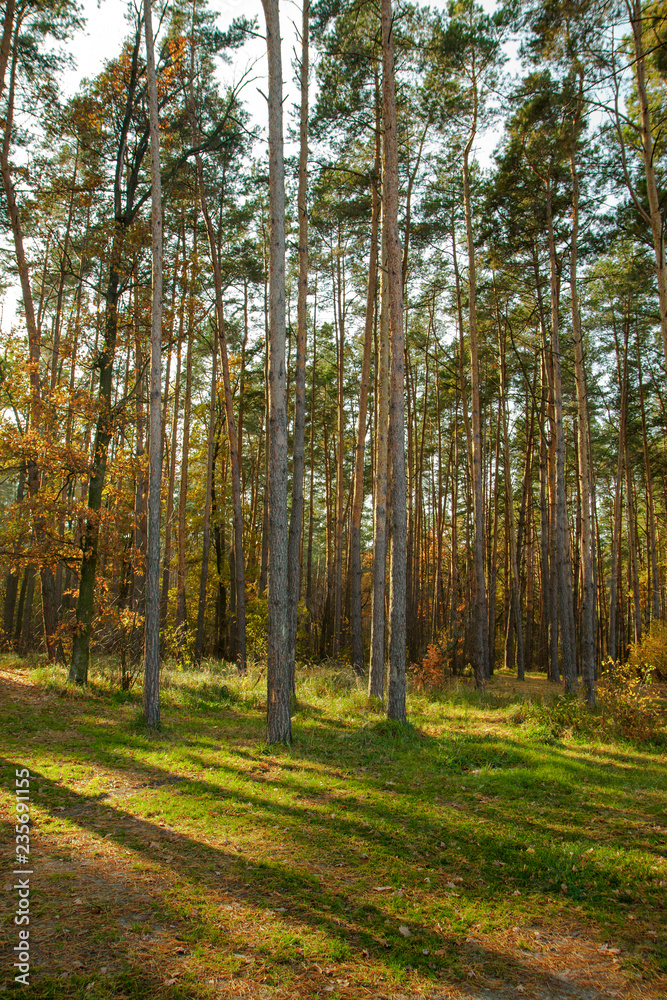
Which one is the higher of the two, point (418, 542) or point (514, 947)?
point (418, 542)

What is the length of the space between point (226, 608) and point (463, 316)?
13.9 meters

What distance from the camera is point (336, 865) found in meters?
4.12

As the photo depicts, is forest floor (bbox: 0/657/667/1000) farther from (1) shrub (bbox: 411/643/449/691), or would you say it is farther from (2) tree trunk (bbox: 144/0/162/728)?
(1) shrub (bbox: 411/643/449/691)

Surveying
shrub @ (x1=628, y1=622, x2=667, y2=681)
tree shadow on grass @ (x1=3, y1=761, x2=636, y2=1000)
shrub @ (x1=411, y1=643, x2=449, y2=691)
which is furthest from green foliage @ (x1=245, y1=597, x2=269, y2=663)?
tree shadow on grass @ (x1=3, y1=761, x2=636, y2=1000)

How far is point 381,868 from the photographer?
4.11 meters

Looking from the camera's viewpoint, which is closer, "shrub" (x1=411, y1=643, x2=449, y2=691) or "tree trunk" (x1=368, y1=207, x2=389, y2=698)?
"tree trunk" (x1=368, y1=207, x2=389, y2=698)

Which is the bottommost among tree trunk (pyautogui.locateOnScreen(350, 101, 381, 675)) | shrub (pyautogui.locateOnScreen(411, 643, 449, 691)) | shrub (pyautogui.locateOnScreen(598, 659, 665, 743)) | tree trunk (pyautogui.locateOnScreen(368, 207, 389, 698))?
shrub (pyautogui.locateOnScreen(411, 643, 449, 691))

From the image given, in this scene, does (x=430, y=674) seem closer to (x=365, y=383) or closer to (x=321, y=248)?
(x=365, y=383)

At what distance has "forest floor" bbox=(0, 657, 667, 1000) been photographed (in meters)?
2.91

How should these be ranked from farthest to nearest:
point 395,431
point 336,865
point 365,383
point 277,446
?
point 365,383
point 395,431
point 277,446
point 336,865

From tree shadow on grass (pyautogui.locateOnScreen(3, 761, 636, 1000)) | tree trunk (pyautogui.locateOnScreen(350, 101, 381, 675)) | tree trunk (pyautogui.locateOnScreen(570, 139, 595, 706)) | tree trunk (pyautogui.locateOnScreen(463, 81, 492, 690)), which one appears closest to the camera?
tree shadow on grass (pyautogui.locateOnScreen(3, 761, 636, 1000))

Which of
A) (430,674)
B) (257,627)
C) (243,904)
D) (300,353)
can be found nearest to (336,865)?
(243,904)

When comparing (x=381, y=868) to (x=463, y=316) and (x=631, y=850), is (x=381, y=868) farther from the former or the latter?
(x=463, y=316)

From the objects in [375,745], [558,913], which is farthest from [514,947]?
[375,745]
